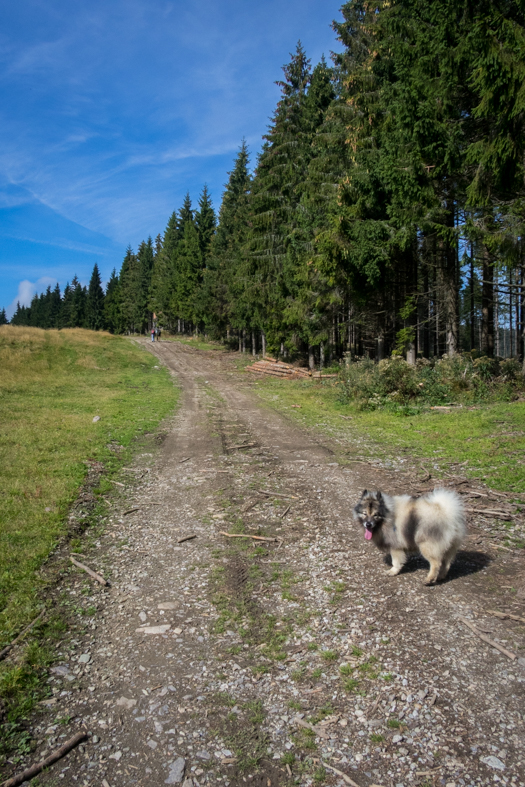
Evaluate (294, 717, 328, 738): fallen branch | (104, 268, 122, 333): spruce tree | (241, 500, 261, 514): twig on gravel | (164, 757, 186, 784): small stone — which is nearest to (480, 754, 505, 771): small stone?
(294, 717, 328, 738): fallen branch

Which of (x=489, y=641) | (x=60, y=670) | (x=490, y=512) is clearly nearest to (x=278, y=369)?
(x=490, y=512)

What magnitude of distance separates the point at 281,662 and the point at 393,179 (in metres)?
16.4

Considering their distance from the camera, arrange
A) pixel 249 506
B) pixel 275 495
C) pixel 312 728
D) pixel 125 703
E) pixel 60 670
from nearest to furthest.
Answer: pixel 312 728 → pixel 125 703 → pixel 60 670 → pixel 249 506 → pixel 275 495

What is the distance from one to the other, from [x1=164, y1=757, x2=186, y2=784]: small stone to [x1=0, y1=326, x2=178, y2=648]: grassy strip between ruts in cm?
213

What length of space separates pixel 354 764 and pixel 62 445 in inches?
386

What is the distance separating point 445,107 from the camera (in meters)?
15.3

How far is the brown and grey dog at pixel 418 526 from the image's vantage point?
16.1ft

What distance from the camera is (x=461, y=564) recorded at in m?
5.55

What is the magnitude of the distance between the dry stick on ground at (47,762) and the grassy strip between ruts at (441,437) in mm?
7032

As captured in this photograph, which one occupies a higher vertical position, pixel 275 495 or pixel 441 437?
pixel 441 437

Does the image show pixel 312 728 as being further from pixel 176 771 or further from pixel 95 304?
pixel 95 304

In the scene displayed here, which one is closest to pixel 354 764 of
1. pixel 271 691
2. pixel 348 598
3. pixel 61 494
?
pixel 271 691

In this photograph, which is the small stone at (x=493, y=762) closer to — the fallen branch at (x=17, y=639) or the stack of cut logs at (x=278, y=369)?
the fallen branch at (x=17, y=639)

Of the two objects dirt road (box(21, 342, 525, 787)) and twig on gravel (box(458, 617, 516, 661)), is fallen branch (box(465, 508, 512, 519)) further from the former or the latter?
twig on gravel (box(458, 617, 516, 661))
